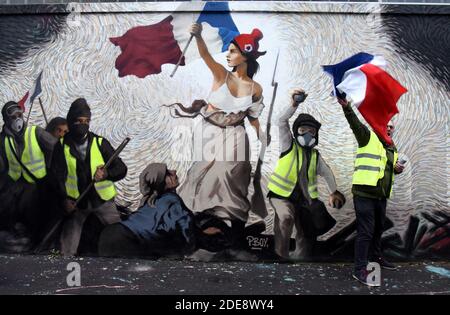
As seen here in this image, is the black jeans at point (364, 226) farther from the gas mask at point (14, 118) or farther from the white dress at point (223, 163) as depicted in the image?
the gas mask at point (14, 118)

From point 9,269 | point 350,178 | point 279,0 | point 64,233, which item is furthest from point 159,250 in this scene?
point 279,0

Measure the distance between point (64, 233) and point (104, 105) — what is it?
5.37ft

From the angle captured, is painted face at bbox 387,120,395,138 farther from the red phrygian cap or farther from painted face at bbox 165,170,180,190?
painted face at bbox 165,170,180,190

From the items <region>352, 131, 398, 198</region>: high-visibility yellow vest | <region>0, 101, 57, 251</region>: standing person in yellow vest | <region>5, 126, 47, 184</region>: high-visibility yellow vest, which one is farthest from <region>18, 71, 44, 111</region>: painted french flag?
<region>352, 131, 398, 198</region>: high-visibility yellow vest

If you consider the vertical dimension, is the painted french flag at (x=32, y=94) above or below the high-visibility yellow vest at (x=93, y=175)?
above

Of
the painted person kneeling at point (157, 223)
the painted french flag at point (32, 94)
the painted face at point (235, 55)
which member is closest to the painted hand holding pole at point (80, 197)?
the painted person kneeling at point (157, 223)

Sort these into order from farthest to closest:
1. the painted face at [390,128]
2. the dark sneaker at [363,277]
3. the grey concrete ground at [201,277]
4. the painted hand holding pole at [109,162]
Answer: the painted hand holding pole at [109,162] → the painted face at [390,128] → the dark sneaker at [363,277] → the grey concrete ground at [201,277]

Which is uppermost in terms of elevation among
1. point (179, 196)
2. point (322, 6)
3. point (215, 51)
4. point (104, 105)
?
point (322, 6)

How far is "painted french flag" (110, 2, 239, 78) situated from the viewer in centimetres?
568

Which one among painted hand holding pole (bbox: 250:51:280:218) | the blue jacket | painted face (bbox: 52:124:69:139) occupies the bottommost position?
the blue jacket

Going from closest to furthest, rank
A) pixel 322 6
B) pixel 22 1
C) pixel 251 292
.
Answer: pixel 251 292 < pixel 322 6 < pixel 22 1

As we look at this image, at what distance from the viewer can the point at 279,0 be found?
229 inches

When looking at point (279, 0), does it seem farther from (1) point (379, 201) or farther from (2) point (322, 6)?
(1) point (379, 201)

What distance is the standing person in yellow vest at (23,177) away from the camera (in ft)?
19.4
